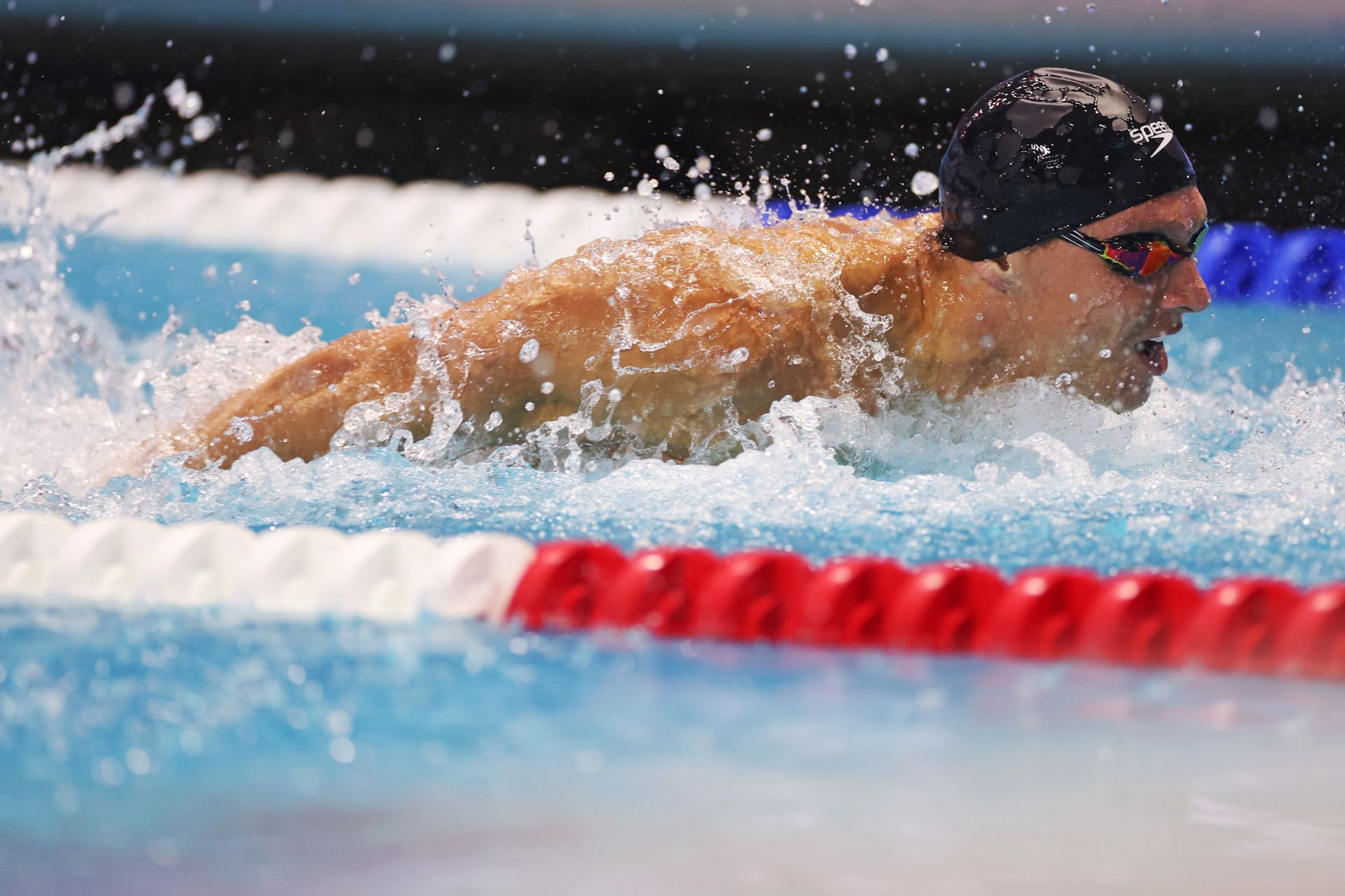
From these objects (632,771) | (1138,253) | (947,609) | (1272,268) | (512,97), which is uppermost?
(512,97)

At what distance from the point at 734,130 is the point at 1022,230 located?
3.61m

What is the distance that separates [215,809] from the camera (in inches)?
46.9

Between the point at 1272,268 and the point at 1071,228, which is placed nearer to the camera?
the point at 1071,228

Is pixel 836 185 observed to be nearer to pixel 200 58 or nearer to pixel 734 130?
pixel 734 130

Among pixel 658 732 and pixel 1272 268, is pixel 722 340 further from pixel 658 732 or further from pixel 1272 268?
pixel 1272 268

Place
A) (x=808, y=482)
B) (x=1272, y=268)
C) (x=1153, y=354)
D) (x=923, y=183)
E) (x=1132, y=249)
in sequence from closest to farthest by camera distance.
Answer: (x=808, y=482), (x=1132, y=249), (x=1153, y=354), (x=1272, y=268), (x=923, y=183)

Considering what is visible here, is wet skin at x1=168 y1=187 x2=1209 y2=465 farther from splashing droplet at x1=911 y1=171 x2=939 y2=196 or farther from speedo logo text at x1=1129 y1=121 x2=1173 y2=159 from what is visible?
splashing droplet at x1=911 y1=171 x2=939 y2=196

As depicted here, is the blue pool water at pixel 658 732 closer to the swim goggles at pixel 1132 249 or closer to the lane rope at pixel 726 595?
the lane rope at pixel 726 595

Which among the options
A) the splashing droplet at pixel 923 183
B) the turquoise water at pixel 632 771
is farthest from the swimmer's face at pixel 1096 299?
the splashing droplet at pixel 923 183

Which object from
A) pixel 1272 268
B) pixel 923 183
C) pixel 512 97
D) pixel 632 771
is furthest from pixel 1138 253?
pixel 512 97

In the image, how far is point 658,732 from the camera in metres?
1.37

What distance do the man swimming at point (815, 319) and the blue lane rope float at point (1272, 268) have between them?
2.30 metres

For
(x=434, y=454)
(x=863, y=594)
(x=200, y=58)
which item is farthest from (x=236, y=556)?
(x=200, y=58)

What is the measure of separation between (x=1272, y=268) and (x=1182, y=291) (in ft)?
9.04
